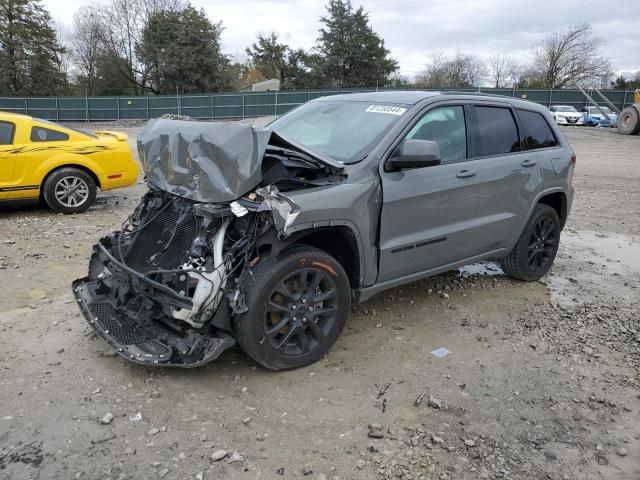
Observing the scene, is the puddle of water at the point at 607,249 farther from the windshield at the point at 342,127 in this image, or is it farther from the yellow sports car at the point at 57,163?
the yellow sports car at the point at 57,163

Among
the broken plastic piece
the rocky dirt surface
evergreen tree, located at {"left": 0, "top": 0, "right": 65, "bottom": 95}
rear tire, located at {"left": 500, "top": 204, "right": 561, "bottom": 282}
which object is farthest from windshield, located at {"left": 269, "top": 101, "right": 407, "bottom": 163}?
evergreen tree, located at {"left": 0, "top": 0, "right": 65, "bottom": 95}

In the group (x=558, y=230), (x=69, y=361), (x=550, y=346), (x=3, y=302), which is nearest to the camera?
(x=69, y=361)

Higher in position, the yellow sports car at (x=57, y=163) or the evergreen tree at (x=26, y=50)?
the evergreen tree at (x=26, y=50)

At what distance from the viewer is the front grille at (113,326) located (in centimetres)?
364

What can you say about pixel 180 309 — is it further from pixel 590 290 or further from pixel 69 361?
pixel 590 290

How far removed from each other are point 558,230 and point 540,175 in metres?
0.85

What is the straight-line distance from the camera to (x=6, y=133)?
774cm

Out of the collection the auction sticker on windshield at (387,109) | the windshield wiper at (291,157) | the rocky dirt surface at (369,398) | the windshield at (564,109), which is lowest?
the rocky dirt surface at (369,398)

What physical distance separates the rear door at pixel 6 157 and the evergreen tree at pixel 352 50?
4243 cm

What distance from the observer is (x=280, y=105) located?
33.9 metres

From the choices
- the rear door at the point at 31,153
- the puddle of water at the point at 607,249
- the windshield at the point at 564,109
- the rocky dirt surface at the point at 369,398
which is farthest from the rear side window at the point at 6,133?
the windshield at the point at 564,109

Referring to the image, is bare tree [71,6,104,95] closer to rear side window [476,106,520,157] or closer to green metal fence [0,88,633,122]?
green metal fence [0,88,633,122]

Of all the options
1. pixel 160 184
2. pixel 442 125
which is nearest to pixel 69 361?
pixel 160 184

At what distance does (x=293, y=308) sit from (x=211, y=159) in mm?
1118
